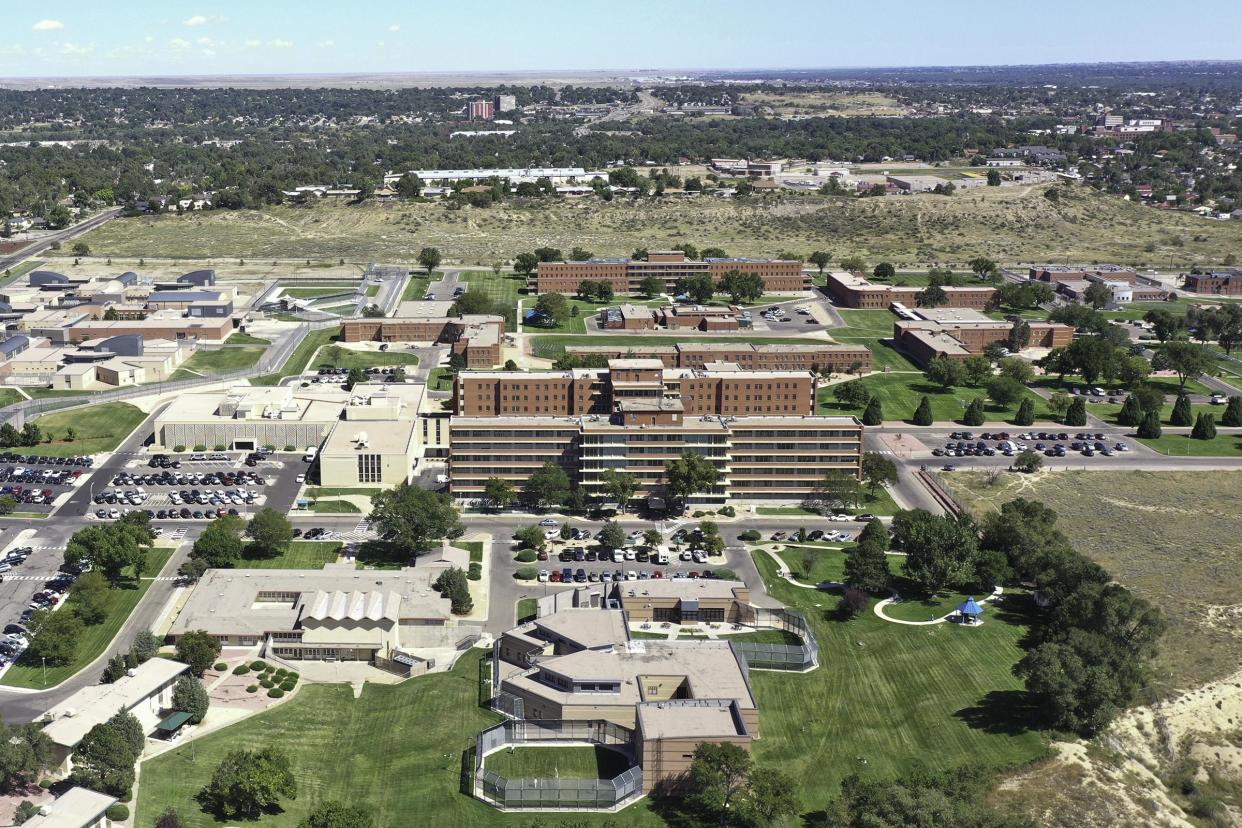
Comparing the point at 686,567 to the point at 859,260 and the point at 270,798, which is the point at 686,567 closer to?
the point at 270,798

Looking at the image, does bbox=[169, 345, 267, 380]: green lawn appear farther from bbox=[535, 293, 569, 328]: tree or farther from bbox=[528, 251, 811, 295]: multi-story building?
bbox=[528, 251, 811, 295]: multi-story building

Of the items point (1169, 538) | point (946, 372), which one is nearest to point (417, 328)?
point (946, 372)

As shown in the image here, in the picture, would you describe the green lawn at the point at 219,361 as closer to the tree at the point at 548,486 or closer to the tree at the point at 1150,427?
the tree at the point at 548,486

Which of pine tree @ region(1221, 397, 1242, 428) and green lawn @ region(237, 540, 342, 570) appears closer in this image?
green lawn @ region(237, 540, 342, 570)

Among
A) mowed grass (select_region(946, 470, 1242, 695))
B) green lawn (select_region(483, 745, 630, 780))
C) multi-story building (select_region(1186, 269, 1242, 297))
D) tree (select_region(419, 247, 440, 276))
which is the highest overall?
tree (select_region(419, 247, 440, 276))

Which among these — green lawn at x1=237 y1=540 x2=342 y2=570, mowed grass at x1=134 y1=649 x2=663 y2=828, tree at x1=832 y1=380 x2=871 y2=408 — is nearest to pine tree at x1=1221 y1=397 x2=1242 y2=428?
tree at x1=832 y1=380 x2=871 y2=408

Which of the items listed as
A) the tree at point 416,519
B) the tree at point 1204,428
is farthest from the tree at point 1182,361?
the tree at point 416,519
